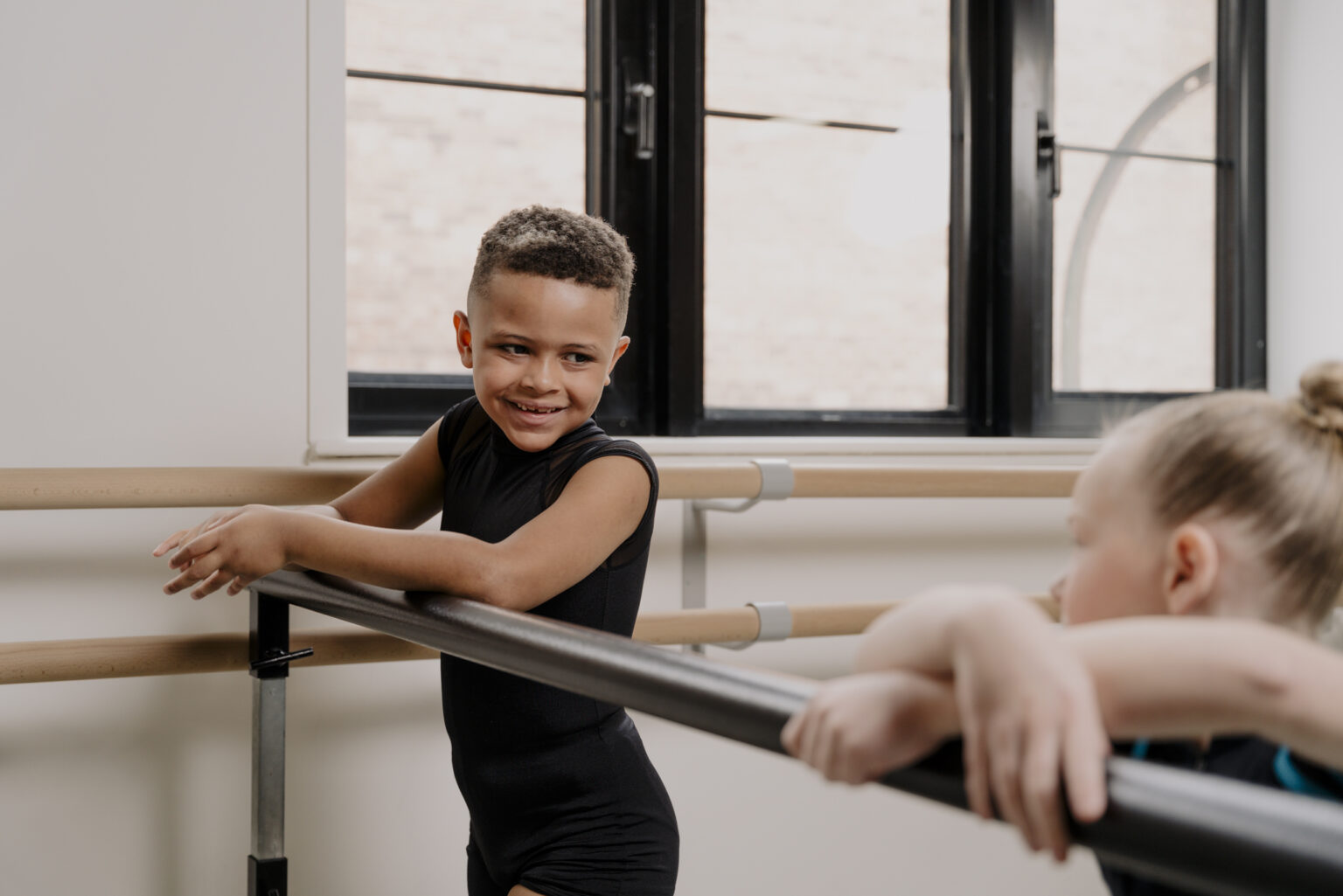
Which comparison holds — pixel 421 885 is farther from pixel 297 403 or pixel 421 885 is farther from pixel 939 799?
pixel 939 799

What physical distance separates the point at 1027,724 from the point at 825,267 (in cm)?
145

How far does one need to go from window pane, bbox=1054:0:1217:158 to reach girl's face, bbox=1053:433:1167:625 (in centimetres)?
154

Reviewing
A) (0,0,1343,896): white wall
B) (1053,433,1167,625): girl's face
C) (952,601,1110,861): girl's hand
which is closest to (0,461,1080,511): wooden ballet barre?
(0,0,1343,896): white wall

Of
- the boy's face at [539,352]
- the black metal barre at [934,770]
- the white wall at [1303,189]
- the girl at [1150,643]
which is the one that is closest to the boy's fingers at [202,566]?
the black metal barre at [934,770]

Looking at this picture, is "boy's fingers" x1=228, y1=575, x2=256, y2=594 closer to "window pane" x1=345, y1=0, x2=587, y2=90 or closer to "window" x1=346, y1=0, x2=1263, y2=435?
"window" x1=346, y1=0, x2=1263, y2=435

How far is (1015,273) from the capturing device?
5.96 feet

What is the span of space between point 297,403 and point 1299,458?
1.02 metres

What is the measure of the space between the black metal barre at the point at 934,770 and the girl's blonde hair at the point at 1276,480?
0.52 ft

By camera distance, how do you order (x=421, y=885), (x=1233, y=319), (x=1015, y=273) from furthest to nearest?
(x=1233, y=319) < (x=1015, y=273) < (x=421, y=885)

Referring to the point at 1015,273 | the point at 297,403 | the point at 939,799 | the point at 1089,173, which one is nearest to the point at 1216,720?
the point at 939,799

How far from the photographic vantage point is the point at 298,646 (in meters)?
1.16

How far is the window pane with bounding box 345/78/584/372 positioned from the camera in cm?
144

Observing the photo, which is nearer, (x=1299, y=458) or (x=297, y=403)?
(x=1299, y=458)

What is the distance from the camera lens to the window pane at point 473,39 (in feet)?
4.74
